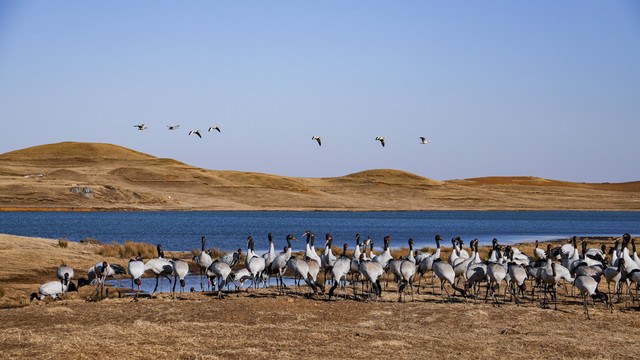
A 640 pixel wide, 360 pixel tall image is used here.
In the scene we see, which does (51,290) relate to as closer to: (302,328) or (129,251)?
(302,328)

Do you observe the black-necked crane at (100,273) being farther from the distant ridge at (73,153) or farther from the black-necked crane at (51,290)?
the distant ridge at (73,153)

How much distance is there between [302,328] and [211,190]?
113 meters

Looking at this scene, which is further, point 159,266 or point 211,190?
point 211,190

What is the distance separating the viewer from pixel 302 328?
585 inches

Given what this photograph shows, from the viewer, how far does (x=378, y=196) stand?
14062 cm

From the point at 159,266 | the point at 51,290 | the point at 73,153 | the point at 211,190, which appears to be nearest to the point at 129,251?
the point at 159,266

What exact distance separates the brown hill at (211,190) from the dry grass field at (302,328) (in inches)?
3157

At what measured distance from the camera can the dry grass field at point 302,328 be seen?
12.5 meters

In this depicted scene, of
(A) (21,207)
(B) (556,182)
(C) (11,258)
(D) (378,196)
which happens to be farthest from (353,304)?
(B) (556,182)

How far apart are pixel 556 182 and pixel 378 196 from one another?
8203 cm

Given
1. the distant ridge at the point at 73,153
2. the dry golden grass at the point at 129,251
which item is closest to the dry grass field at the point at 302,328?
the dry golden grass at the point at 129,251

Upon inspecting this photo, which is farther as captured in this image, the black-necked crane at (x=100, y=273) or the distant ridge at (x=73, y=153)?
the distant ridge at (x=73, y=153)

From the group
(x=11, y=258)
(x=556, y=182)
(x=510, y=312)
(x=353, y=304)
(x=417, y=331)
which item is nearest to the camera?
(x=417, y=331)

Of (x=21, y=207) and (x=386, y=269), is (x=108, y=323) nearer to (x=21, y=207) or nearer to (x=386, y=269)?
(x=386, y=269)
